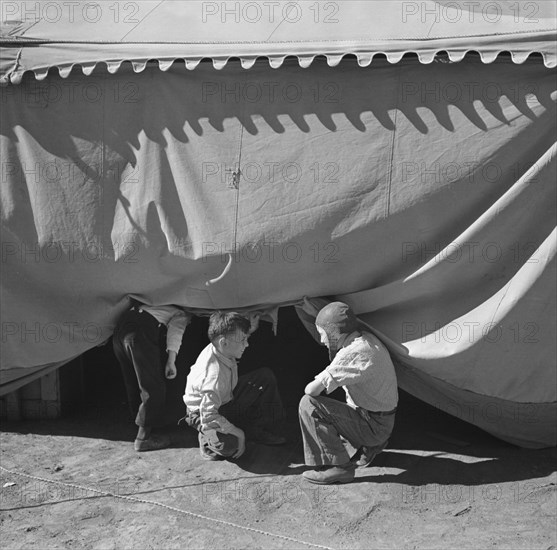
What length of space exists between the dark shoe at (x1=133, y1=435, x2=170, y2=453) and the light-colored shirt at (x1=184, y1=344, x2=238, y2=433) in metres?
0.44

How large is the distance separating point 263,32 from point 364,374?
2.03 metres

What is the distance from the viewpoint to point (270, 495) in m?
5.04

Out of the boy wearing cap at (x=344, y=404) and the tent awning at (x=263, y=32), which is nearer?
the tent awning at (x=263, y=32)

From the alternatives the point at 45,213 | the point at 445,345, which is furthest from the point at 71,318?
the point at 445,345

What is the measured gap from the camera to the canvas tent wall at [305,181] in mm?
5059

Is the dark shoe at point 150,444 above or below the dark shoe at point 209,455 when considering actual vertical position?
above

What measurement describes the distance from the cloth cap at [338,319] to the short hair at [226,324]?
0.46 meters

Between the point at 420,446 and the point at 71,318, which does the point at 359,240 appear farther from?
the point at 71,318

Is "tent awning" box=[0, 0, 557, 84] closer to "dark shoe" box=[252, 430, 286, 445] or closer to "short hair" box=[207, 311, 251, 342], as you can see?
"short hair" box=[207, 311, 251, 342]

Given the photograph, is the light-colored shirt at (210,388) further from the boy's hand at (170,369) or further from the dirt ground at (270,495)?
the dirt ground at (270,495)

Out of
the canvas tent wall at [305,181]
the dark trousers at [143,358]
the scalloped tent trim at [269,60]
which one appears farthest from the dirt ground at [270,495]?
the scalloped tent trim at [269,60]

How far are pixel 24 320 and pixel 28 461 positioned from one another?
850mm

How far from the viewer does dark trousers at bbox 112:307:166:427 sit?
550cm

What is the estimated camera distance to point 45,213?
551cm
